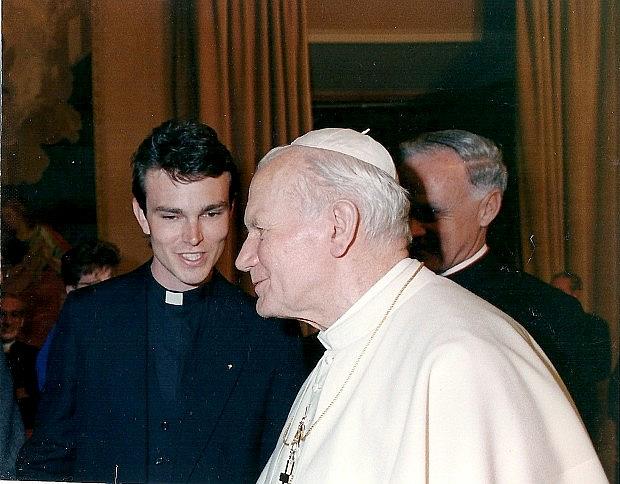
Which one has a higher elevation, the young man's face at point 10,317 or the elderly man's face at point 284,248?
the elderly man's face at point 284,248

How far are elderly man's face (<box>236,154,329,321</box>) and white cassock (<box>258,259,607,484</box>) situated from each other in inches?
4.7

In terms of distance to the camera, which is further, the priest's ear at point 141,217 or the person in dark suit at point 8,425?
the person in dark suit at point 8,425

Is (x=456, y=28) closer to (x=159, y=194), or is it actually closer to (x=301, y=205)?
(x=301, y=205)

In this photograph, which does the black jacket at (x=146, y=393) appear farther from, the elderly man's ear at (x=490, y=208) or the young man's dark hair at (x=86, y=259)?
the elderly man's ear at (x=490, y=208)

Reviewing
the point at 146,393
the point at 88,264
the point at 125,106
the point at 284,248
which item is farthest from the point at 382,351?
the point at 125,106

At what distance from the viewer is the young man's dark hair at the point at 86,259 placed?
2.55 meters

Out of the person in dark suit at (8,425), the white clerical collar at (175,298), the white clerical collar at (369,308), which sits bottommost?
the person in dark suit at (8,425)

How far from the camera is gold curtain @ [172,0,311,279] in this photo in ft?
8.19

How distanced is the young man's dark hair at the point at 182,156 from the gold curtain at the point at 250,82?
0.03 metres

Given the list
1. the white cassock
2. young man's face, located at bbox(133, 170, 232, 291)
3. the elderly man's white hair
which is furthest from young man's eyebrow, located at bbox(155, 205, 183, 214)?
the white cassock

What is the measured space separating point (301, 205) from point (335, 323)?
32 centimetres

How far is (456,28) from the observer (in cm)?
250

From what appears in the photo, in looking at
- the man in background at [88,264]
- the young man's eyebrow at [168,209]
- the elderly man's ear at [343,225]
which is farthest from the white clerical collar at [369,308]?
the man in background at [88,264]

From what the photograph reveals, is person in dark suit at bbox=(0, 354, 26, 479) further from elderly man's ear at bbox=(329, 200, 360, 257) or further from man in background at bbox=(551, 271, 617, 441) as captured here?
man in background at bbox=(551, 271, 617, 441)
